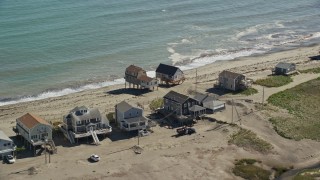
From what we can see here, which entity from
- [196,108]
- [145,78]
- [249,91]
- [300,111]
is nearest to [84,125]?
[196,108]

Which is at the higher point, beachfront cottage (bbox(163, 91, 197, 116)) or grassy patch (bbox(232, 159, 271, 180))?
beachfront cottage (bbox(163, 91, 197, 116))

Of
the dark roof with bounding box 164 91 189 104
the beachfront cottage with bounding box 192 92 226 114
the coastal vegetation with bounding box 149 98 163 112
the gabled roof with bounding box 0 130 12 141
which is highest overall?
the dark roof with bounding box 164 91 189 104

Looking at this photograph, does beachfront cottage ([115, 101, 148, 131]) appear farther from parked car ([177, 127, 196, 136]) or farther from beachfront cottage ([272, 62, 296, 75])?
beachfront cottage ([272, 62, 296, 75])

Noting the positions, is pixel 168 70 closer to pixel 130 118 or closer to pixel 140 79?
pixel 140 79

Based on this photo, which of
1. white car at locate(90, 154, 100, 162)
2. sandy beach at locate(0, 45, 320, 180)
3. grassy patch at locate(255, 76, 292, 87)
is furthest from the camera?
grassy patch at locate(255, 76, 292, 87)

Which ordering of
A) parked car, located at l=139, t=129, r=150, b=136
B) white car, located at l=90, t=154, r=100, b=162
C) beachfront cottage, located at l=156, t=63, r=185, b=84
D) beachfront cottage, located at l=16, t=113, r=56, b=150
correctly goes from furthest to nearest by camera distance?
beachfront cottage, located at l=156, t=63, r=185, b=84 < parked car, located at l=139, t=129, r=150, b=136 < beachfront cottage, located at l=16, t=113, r=56, b=150 < white car, located at l=90, t=154, r=100, b=162

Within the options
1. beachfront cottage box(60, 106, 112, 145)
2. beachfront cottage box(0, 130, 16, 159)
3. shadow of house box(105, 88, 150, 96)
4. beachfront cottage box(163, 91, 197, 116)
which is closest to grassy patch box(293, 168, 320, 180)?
beachfront cottage box(163, 91, 197, 116)

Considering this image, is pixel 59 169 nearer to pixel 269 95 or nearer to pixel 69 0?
pixel 269 95
